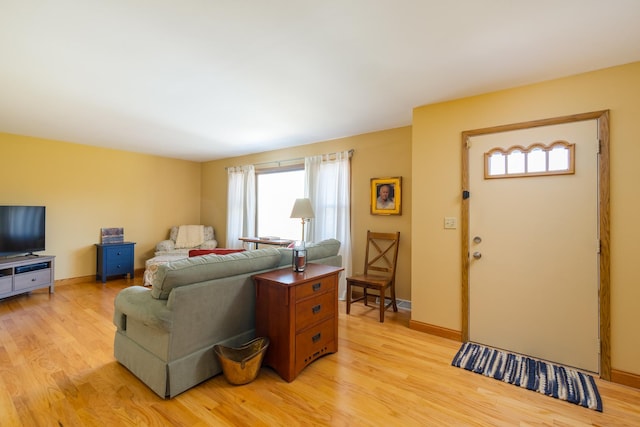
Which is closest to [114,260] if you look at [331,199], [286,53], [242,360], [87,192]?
[87,192]

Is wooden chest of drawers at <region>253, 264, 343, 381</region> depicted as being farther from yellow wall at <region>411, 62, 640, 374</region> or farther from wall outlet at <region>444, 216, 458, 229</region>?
wall outlet at <region>444, 216, 458, 229</region>

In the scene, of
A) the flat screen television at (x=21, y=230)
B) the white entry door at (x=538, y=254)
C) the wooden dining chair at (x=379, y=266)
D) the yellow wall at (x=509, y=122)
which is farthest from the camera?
the flat screen television at (x=21, y=230)

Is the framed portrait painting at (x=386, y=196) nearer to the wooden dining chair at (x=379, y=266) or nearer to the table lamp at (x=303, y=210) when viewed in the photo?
the wooden dining chair at (x=379, y=266)

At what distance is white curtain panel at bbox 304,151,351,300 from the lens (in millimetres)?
4180

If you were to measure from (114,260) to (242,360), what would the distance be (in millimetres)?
4228

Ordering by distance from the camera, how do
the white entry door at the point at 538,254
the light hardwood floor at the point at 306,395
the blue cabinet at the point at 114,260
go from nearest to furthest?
1. the light hardwood floor at the point at 306,395
2. the white entry door at the point at 538,254
3. the blue cabinet at the point at 114,260

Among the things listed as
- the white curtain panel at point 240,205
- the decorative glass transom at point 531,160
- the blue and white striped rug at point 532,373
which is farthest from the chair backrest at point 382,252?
the white curtain panel at point 240,205

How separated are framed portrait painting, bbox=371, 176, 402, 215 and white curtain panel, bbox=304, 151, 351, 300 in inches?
15.9

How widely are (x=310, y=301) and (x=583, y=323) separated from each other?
2.22m

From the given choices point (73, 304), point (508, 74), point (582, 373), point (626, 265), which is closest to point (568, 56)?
point (508, 74)

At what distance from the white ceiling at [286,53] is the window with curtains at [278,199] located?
169cm

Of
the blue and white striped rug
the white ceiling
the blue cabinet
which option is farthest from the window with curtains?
the blue and white striped rug

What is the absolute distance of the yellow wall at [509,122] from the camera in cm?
214

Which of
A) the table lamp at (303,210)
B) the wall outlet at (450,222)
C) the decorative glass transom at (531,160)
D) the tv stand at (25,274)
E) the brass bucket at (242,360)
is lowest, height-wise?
the brass bucket at (242,360)
